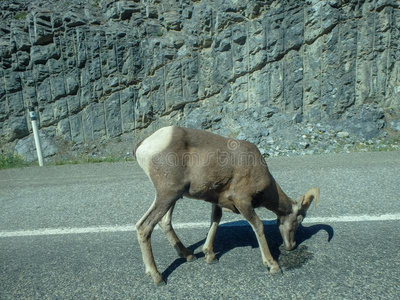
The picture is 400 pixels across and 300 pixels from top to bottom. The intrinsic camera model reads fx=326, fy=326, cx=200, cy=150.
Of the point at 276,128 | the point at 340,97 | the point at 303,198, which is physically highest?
the point at 303,198

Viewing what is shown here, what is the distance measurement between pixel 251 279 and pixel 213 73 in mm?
11863

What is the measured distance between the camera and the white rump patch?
2918 millimetres

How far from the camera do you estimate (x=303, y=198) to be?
3461 millimetres

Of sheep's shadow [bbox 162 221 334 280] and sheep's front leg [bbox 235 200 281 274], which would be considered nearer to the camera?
sheep's front leg [bbox 235 200 281 274]

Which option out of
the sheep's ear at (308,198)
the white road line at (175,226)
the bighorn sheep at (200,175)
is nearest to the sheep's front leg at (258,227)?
the bighorn sheep at (200,175)

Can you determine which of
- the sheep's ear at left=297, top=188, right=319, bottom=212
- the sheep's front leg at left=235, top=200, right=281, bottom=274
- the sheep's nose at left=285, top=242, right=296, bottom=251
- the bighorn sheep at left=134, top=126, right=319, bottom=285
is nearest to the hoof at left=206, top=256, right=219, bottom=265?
the bighorn sheep at left=134, top=126, right=319, bottom=285

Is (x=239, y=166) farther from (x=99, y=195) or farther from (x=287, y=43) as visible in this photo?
(x=287, y=43)

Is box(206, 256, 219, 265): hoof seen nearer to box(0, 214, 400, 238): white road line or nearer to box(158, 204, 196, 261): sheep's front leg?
box(158, 204, 196, 261): sheep's front leg

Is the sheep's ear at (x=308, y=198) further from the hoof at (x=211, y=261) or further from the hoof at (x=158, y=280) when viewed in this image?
the hoof at (x=158, y=280)

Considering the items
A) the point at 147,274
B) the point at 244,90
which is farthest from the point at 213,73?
the point at 147,274

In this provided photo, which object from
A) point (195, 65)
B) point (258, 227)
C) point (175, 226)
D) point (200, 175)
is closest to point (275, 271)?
point (258, 227)

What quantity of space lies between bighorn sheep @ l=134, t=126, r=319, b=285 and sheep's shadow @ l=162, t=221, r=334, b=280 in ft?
0.83

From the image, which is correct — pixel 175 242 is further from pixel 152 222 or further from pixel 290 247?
pixel 290 247

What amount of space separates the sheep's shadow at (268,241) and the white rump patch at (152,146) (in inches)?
45.6
